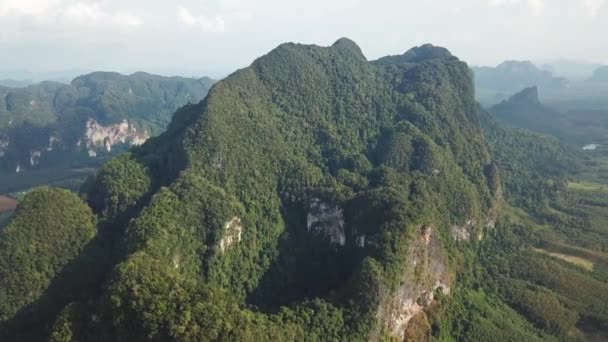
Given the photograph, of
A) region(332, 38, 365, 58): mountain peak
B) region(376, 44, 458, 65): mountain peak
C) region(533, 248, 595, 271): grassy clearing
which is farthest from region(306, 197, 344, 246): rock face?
region(376, 44, 458, 65): mountain peak

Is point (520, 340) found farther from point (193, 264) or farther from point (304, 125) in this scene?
point (304, 125)

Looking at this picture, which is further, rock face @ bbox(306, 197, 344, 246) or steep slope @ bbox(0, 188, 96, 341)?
rock face @ bbox(306, 197, 344, 246)

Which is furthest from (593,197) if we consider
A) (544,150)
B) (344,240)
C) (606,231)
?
(344,240)

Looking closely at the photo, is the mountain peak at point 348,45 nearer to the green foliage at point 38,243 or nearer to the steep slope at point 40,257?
the green foliage at point 38,243

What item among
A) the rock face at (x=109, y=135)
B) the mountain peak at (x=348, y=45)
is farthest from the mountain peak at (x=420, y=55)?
the rock face at (x=109, y=135)

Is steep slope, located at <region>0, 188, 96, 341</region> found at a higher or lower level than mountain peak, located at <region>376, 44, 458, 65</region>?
lower

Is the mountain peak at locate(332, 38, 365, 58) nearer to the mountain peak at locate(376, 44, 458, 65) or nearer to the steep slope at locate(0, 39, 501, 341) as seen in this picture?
the mountain peak at locate(376, 44, 458, 65)

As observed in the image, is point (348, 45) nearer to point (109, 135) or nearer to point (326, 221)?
point (326, 221)
